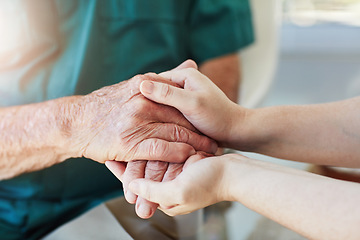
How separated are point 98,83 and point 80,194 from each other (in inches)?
9.9

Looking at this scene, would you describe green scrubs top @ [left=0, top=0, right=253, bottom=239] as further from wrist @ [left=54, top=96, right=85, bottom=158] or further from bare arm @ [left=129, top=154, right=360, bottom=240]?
bare arm @ [left=129, top=154, right=360, bottom=240]

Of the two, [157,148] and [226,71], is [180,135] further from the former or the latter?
[226,71]

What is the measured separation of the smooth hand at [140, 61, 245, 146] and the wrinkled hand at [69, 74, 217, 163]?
0.02 metres

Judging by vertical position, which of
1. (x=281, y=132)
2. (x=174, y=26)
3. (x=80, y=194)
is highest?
(x=174, y=26)

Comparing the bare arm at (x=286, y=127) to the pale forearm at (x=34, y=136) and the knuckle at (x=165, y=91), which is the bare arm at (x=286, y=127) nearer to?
the knuckle at (x=165, y=91)

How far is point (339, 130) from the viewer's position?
0.67 metres

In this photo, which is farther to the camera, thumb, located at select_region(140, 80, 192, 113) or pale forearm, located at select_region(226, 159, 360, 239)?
thumb, located at select_region(140, 80, 192, 113)

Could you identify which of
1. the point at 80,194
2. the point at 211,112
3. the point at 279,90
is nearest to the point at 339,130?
the point at 211,112

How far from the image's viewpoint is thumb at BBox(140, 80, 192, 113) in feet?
1.97

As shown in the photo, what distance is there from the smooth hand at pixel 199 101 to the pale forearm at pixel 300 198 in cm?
12

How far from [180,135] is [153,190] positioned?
143 mm

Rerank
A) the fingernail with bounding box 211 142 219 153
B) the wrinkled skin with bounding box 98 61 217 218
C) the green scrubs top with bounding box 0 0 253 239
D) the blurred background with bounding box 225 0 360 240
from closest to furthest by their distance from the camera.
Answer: the wrinkled skin with bounding box 98 61 217 218 → the fingernail with bounding box 211 142 219 153 → the green scrubs top with bounding box 0 0 253 239 → the blurred background with bounding box 225 0 360 240

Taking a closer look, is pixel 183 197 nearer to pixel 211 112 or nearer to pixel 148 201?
pixel 148 201

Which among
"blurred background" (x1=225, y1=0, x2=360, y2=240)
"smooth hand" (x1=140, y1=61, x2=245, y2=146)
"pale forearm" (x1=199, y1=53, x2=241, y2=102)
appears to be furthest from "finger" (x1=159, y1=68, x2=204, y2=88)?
"blurred background" (x1=225, y1=0, x2=360, y2=240)
